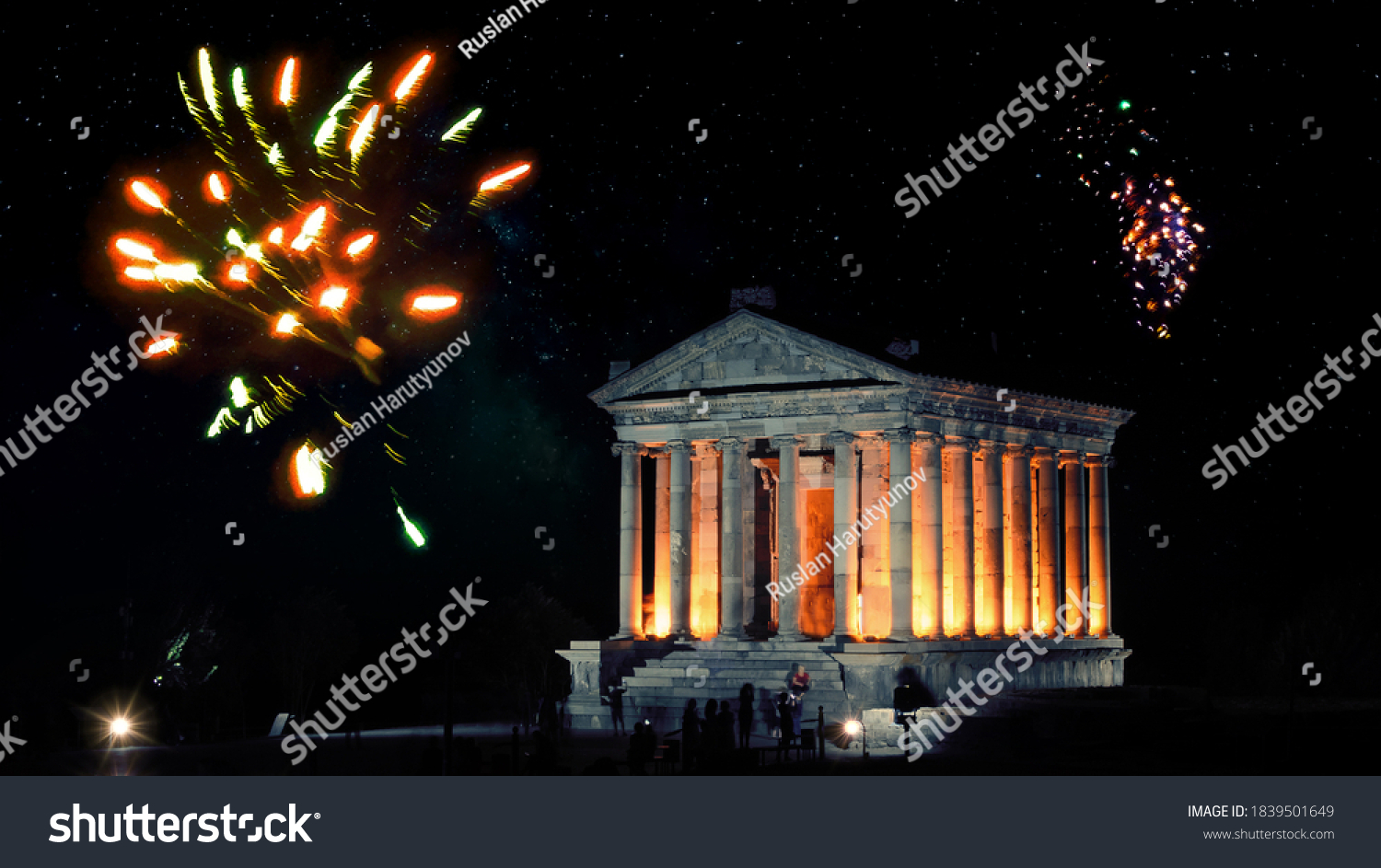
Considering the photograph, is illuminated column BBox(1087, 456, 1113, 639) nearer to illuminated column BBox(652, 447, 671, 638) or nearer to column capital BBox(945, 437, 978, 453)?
column capital BBox(945, 437, 978, 453)

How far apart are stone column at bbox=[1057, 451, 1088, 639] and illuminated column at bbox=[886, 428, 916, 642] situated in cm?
1032

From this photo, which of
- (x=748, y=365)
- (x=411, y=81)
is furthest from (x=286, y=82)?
(x=748, y=365)

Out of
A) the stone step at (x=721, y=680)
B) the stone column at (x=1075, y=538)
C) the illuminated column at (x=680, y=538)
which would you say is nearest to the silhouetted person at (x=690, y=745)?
the stone step at (x=721, y=680)

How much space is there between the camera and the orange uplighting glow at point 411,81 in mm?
41031

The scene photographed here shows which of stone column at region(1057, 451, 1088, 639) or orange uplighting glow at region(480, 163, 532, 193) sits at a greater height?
orange uplighting glow at region(480, 163, 532, 193)

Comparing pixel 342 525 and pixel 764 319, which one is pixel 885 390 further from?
pixel 342 525

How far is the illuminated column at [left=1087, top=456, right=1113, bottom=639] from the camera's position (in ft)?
208

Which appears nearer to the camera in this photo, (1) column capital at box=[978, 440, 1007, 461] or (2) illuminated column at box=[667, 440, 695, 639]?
(2) illuminated column at box=[667, 440, 695, 639]

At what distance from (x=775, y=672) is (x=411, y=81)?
22.1m

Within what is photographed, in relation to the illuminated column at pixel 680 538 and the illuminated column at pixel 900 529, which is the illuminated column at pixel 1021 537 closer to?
the illuminated column at pixel 900 529

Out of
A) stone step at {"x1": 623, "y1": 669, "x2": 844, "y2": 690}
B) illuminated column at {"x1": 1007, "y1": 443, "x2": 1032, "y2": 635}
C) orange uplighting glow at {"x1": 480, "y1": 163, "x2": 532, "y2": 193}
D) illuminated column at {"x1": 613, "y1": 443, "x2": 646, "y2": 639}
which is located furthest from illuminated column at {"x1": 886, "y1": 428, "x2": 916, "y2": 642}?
orange uplighting glow at {"x1": 480, "y1": 163, "x2": 532, "y2": 193}

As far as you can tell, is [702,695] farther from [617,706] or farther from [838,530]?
[838,530]

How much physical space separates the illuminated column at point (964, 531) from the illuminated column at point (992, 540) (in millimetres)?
993

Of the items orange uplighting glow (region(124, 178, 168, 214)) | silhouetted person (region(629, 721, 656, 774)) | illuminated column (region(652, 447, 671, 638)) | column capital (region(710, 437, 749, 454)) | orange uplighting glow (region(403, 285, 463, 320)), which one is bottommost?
silhouetted person (region(629, 721, 656, 774))
